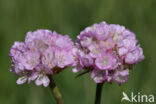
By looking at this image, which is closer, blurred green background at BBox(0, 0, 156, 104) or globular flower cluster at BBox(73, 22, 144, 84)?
globular flower cluster at BBox(73, 22, 144, 84)

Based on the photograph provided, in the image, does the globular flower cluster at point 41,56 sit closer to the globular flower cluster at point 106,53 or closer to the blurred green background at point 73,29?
the globular flower cluster at point 106,53

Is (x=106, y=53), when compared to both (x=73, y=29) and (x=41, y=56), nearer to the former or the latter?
(x=41, y=56)

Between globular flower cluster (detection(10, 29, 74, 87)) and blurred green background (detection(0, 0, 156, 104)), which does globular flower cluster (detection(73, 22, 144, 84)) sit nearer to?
globular flower cluster (detection(10, 29, 74, 87))

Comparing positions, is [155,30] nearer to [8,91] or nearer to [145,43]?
[145,43]

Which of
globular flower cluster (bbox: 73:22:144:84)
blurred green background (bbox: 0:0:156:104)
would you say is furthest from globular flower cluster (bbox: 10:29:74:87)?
blurred green background (bbox: 0:0:156:104)

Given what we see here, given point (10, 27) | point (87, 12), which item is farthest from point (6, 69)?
point (87, 12)

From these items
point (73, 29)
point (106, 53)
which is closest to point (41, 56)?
point (106, 53)
